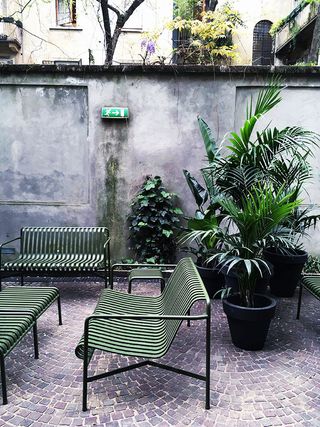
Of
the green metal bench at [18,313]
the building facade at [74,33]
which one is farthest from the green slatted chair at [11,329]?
the building facade at [74,33]

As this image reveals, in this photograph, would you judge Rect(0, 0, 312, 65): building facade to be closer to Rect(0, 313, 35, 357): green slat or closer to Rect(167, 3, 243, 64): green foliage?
Rect(167, 3, 243, 64): green foliage

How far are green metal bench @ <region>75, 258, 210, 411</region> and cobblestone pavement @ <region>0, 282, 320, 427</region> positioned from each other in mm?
161

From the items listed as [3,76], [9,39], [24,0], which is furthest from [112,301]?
[24,0]

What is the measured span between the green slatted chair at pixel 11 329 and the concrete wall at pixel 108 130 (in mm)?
2987

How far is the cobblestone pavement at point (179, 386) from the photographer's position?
2664 millimetres

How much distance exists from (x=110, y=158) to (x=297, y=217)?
3134 mm

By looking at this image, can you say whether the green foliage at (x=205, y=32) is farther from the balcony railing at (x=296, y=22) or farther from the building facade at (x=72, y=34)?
the balcony railing at (x=296, y=22)

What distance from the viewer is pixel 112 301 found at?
3.61 meters

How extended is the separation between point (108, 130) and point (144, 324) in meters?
3.76

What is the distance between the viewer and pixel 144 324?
3176 millimetres

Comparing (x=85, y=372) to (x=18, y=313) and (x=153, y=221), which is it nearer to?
(x=18, y=313)

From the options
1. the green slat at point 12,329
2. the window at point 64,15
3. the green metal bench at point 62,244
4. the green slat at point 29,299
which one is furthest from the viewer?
the window at point 64,15

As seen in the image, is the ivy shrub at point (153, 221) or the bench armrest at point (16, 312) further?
the ivy shrub at point (153, 221)

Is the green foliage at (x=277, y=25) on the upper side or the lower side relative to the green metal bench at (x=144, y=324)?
upper
